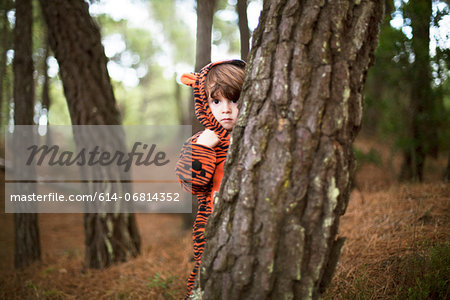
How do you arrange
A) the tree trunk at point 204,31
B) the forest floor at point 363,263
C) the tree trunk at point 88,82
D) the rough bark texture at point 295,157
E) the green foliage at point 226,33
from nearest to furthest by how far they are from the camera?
the rough bark texture at point 295,157 < the forest floor at point 363,263 < the tree trunk at point 204,31 < the tree trunk at point 88,82 < the green foliage at point 226,33

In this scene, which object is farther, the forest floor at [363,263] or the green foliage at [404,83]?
the green foliage at [404,83]

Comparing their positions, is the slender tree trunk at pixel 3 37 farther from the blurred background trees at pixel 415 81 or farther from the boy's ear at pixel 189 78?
the blurred background trees at pixel 415 81

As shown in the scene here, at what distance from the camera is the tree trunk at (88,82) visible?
400cm

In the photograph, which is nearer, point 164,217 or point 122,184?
point 122,184

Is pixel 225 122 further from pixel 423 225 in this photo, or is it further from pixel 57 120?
pixel 57 120

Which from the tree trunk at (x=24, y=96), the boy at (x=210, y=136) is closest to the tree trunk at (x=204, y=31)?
the boy at (x=210, y=136)

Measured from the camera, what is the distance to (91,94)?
4105 millimetres

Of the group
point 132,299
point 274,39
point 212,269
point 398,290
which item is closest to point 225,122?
Answer: point 274,39

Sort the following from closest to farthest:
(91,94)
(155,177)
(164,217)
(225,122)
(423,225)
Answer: (225,122)
(423,225)
(91,94)
(164,217)
(155,177)

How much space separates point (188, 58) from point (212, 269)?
43.5ft

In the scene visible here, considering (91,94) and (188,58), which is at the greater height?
(188,58)

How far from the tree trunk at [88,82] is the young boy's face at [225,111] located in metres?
2.76

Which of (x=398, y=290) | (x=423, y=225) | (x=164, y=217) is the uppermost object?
(x=423, y=225)

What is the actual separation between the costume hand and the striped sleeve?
0.04 metres
